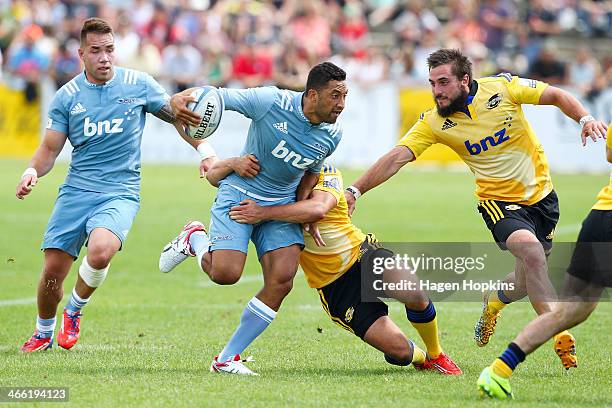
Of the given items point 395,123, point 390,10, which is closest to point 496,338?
point 395,123

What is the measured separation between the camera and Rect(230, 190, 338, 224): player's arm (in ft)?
25.6

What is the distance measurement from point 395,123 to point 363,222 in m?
7.56

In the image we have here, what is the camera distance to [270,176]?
802 cm

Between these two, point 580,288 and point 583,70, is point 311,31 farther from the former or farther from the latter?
point 580,288

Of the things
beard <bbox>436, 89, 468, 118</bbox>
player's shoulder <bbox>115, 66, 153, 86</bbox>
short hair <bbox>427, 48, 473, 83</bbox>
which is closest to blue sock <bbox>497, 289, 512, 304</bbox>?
beard <bbox>436, 89, 468, 118</bbox>

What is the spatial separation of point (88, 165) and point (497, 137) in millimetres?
3121

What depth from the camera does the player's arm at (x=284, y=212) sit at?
308 inches

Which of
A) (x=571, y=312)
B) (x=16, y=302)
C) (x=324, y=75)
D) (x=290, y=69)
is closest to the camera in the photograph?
(x=571, y=312)

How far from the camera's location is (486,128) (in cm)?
849

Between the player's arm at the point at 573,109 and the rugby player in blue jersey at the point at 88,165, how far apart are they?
8.43 ft

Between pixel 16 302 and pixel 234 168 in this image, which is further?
pixel 16 302

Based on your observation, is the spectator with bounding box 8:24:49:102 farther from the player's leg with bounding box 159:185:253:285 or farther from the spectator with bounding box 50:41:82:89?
the player's leg with bounding box 159:185:253:285

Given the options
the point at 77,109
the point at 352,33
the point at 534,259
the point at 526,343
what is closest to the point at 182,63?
the point at 352,33

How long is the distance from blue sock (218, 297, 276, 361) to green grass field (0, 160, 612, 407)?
230mm
